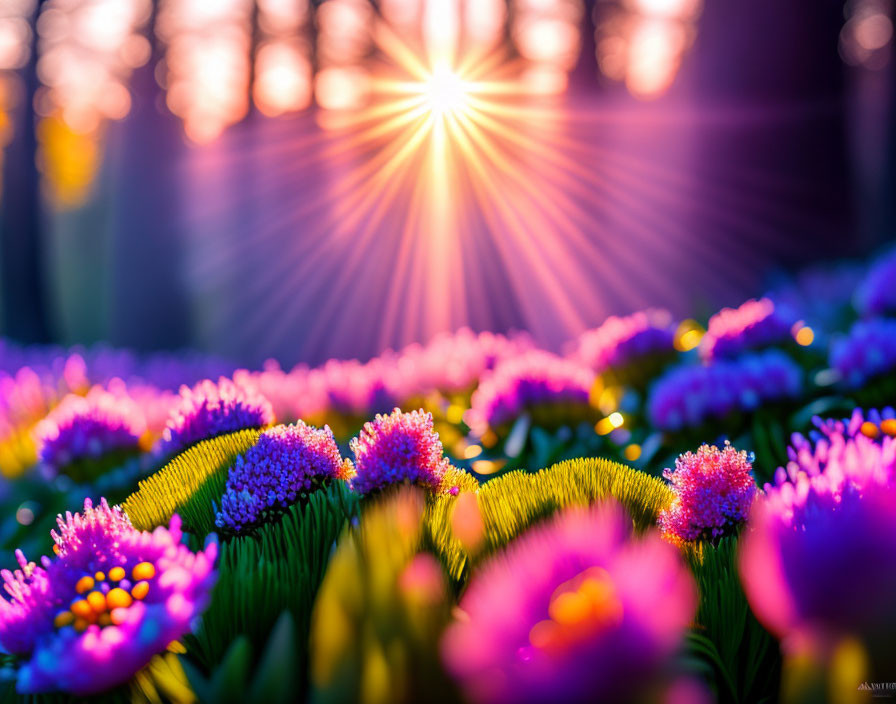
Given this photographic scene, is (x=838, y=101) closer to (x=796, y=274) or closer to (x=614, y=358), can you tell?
(x=796, y=274)

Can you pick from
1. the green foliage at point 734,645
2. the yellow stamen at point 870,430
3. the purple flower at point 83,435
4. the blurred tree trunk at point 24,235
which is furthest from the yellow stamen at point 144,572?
the blurred tree trunk at point 24,235

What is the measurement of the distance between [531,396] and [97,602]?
1.58 m

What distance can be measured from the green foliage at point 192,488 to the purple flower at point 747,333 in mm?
1793

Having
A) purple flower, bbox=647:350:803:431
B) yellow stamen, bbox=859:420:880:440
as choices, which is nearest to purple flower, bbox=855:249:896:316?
purple flower, bbox=647:350:803:431

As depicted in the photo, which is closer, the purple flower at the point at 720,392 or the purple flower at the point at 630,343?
the purple flower at the point at 720,392

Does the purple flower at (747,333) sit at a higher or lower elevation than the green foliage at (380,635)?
higher

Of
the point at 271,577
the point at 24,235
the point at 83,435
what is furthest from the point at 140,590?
the point at 24,235

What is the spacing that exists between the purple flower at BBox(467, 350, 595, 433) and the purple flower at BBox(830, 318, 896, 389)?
0.81 m

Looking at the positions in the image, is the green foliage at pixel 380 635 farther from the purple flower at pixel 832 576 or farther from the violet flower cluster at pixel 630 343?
the violet flower cluster at pixel 630 343

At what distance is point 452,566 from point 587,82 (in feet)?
33.3

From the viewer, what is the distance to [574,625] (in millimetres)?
761

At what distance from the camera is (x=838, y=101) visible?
7.44 meters

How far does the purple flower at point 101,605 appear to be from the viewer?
3.31 ft

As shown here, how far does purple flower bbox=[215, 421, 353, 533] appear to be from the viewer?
4.72 feet
